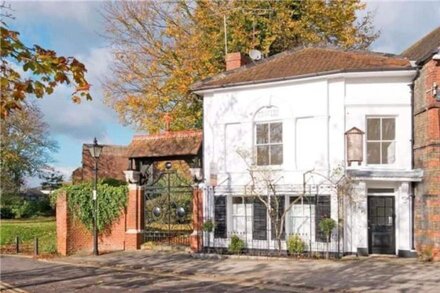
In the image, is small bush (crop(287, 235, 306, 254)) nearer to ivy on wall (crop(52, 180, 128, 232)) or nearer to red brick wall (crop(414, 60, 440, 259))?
red brick wall (crop(414, 60, 440, 259))

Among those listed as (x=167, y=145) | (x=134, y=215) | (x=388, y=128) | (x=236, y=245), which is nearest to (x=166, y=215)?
(x=134, y=215)

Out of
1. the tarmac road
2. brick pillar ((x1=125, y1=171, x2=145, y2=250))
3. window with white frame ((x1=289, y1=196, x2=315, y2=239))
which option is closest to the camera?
the tarmac road

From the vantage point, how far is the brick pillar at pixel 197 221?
2258 cm

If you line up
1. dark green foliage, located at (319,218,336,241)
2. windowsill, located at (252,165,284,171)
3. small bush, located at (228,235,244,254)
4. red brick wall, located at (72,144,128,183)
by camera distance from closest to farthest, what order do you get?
dark green foliage, located at (319,218,336,241) → small bush, located at (228,235,244,254) → windowsill, located at (252,165,284,171) → red brick wall, located at (72,144,128,183)

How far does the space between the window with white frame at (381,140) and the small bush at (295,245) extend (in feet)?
12.1

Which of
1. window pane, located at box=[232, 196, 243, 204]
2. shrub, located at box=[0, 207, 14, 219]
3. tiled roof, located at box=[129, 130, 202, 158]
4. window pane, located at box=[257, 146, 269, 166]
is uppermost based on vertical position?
tiled roof, located at box=[129, 130, 202, 158]

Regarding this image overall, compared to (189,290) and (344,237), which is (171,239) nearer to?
(344,237)

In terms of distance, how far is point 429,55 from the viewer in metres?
18.9

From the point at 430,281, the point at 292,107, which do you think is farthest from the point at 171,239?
the point at 430,281

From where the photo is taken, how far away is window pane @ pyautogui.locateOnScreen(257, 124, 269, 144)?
2223 cm

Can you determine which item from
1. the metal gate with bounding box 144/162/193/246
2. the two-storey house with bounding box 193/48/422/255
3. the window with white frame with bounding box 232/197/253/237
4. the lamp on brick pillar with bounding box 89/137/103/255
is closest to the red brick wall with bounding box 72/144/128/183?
the metal gate with bounding box 144/162/193/246

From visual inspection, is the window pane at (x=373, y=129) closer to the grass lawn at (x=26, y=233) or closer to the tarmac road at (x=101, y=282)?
the tarmac road at (x=101, y=282)

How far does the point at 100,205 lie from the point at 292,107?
897 cm

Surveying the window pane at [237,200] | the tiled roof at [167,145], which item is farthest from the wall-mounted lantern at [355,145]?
the tiled roof at [167,145]
